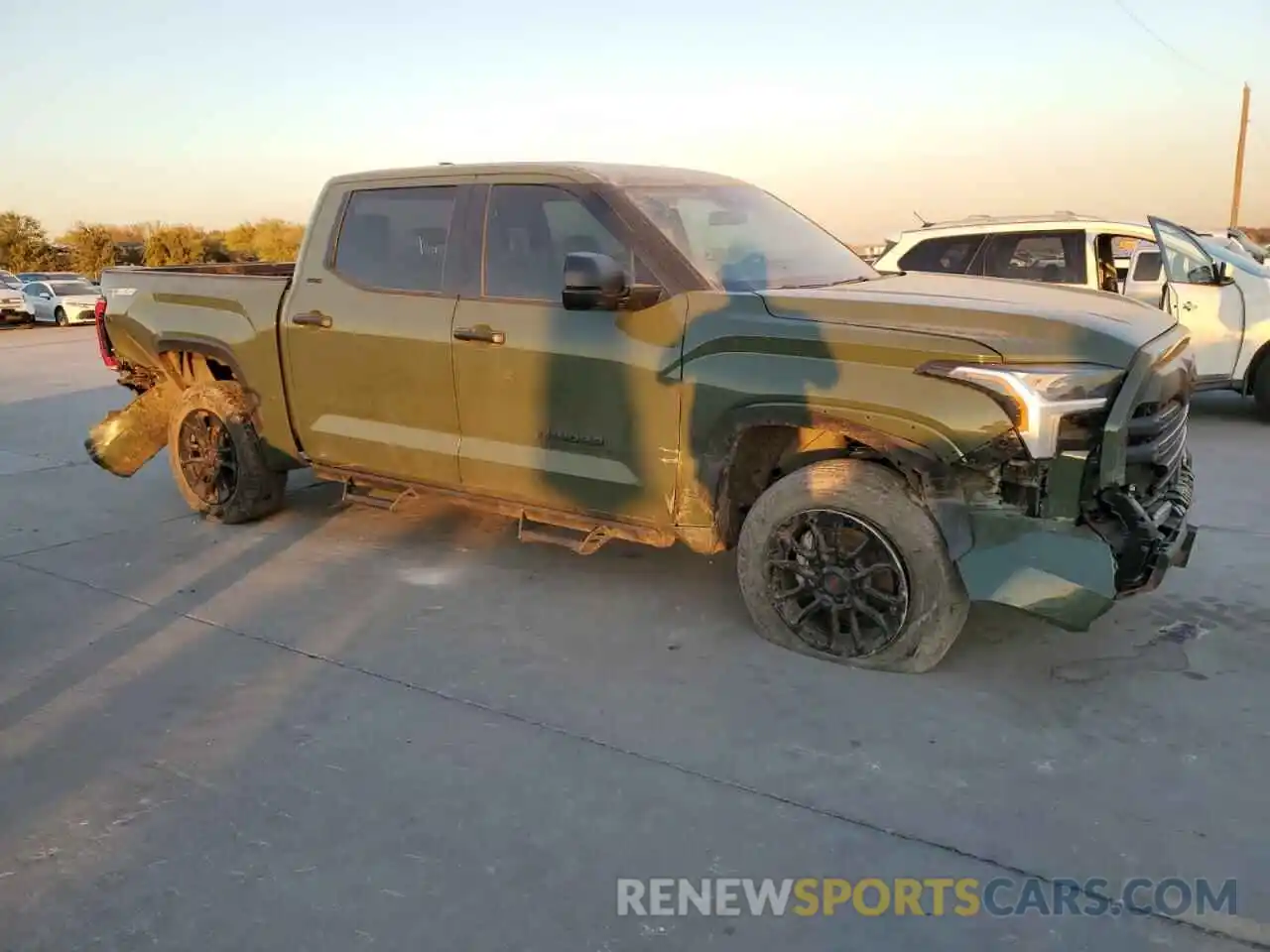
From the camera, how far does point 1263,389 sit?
866 cm

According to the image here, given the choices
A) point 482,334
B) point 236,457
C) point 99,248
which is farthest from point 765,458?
point 99,248

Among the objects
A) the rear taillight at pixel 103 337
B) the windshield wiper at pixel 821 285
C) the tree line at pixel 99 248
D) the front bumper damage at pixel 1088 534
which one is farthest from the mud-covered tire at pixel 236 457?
the tree line at pixel 99 248

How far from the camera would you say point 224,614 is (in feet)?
15.2

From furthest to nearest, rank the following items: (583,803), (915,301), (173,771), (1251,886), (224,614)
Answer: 1. (224,614)
2. (915,301)
3. (173,771)
4. (583,803)
5. (1251,886)

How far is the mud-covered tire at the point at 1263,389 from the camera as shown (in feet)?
28.3

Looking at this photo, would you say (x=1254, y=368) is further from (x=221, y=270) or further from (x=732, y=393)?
(x=221, y=270)

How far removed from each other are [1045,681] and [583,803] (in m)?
1.87

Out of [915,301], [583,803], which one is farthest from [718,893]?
[915,301]

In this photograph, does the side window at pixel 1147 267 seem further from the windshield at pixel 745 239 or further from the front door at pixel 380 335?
the front door at pixel 380 335

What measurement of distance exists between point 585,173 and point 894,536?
2.11 metres

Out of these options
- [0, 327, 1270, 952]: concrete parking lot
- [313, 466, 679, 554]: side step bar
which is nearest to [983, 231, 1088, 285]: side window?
[0, 327, 1270, 952]: concrete parking lot

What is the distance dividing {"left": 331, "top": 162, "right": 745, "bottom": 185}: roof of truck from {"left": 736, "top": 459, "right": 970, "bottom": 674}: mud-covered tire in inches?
63.0

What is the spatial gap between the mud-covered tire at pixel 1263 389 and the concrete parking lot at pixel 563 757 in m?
4.10

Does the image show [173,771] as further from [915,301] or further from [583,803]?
[915,301]
